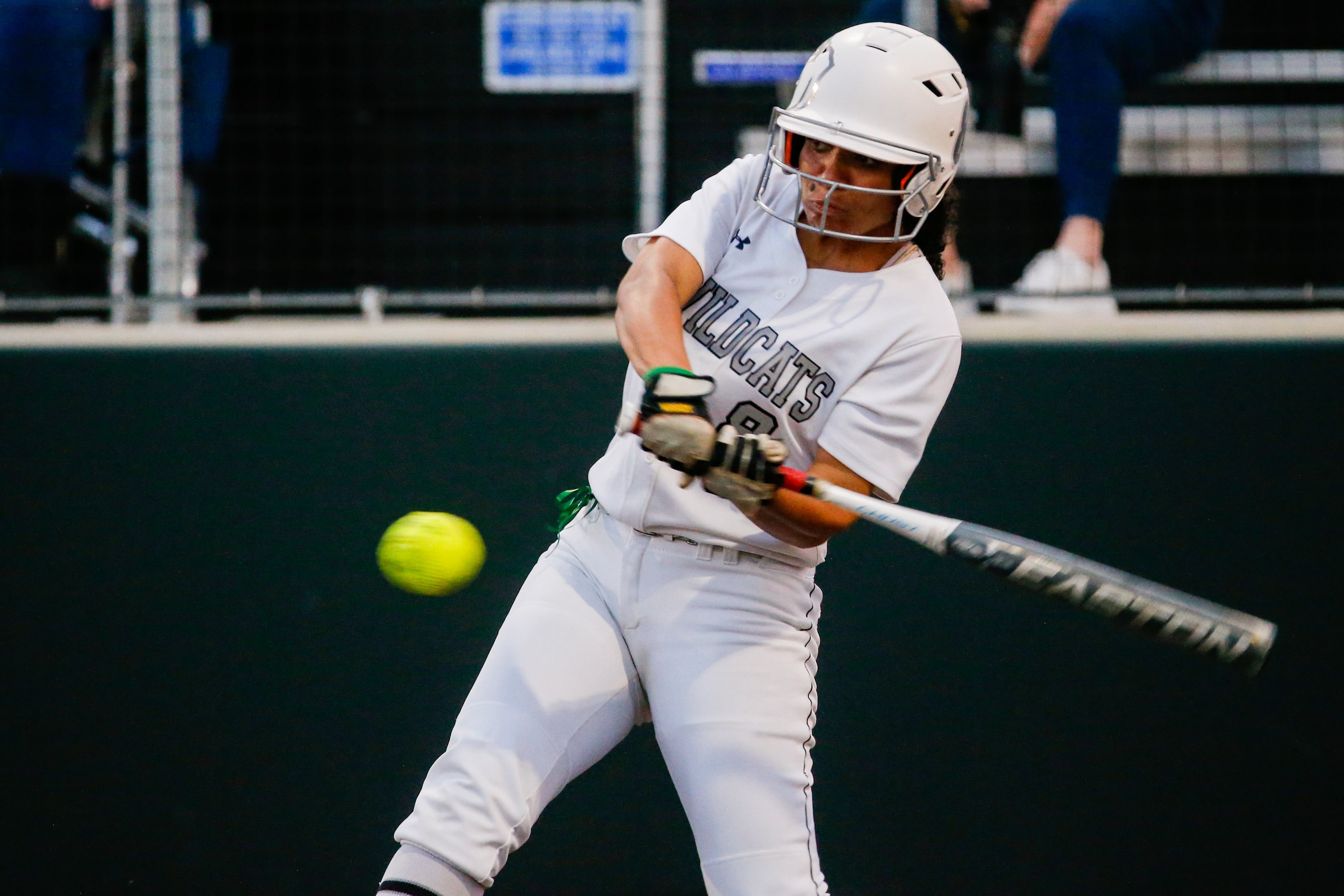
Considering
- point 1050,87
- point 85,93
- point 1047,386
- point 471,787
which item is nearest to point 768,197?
point 471,787

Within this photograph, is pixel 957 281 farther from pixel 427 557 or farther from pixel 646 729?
pixel 427 557

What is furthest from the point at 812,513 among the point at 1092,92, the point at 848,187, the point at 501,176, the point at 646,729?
the point at 501,176

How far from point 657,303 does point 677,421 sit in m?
0.35

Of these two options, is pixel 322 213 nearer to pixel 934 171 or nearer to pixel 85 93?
pixel 85 93

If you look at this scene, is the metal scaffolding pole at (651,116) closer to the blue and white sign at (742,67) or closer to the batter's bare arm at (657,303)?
the blue and white sign at (742,67)

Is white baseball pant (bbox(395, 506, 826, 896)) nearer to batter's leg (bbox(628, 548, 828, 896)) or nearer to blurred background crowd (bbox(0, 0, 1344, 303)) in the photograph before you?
batter's leg (bbox(628, 548, 828, 896))

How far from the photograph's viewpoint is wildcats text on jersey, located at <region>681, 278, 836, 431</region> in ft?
7.75

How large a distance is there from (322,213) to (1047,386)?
2300 mm

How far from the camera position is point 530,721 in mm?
2301

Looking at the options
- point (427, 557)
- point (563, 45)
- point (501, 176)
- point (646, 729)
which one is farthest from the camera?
point (501, 176)

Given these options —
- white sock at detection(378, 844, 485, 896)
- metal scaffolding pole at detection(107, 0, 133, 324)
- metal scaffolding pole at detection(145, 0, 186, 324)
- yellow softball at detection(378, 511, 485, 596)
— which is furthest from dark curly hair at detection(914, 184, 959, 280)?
metal scaffolding pole at detection(107, 0, 133, 324)

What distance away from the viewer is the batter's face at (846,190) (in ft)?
7.59

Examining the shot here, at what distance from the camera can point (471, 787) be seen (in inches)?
88.5

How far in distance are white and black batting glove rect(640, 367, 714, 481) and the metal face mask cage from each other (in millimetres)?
374
